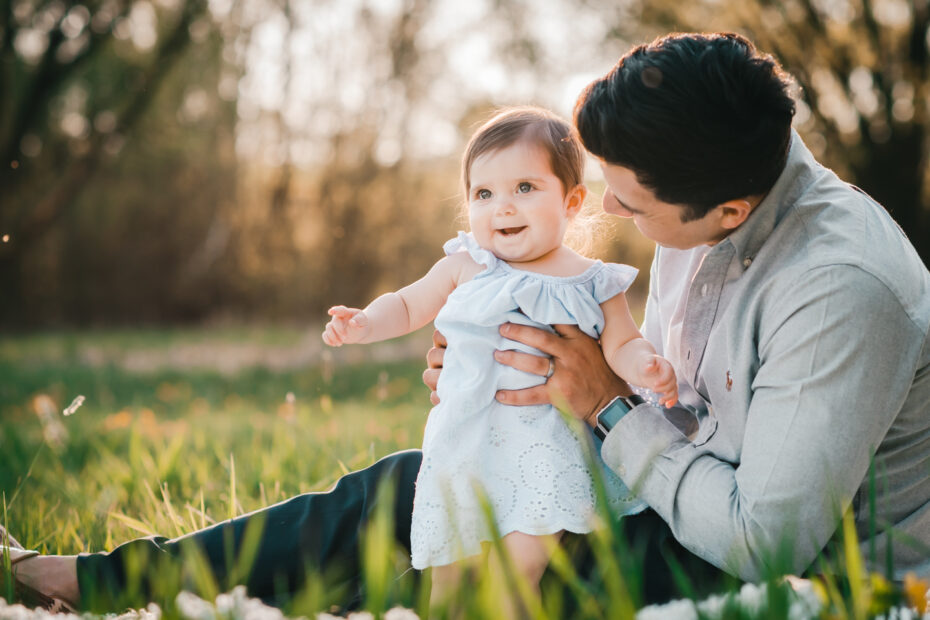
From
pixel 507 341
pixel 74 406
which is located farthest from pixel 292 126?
pixel 507 341

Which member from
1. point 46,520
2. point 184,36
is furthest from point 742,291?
point 184,36

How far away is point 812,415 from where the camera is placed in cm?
162

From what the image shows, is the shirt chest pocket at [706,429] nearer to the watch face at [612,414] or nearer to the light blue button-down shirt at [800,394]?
the light blue button-down shirt at [800,394]

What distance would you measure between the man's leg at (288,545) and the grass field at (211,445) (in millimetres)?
148

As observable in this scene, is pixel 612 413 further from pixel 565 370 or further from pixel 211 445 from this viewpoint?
pixel 211 445

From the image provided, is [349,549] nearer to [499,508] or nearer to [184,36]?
[499,508]

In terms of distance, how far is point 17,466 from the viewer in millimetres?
3443

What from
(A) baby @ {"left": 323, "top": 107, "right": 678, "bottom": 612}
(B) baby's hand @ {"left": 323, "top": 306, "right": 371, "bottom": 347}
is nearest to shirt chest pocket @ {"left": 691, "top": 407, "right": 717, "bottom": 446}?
(A) baby @ {"left": 323, "top": 107, "right": 678, "bottom": 612}

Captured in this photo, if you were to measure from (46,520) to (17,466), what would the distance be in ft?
2.55

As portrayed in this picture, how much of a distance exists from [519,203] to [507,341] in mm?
352

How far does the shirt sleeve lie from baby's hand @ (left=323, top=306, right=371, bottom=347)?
89 cm

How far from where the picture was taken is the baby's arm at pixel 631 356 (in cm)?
192

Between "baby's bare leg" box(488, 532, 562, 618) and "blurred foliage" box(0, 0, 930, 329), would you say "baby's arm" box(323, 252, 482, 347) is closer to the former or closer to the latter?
"baby's bare leg" box(488, 532, 562, 618)

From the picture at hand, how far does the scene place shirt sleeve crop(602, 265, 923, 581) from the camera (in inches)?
63.6
